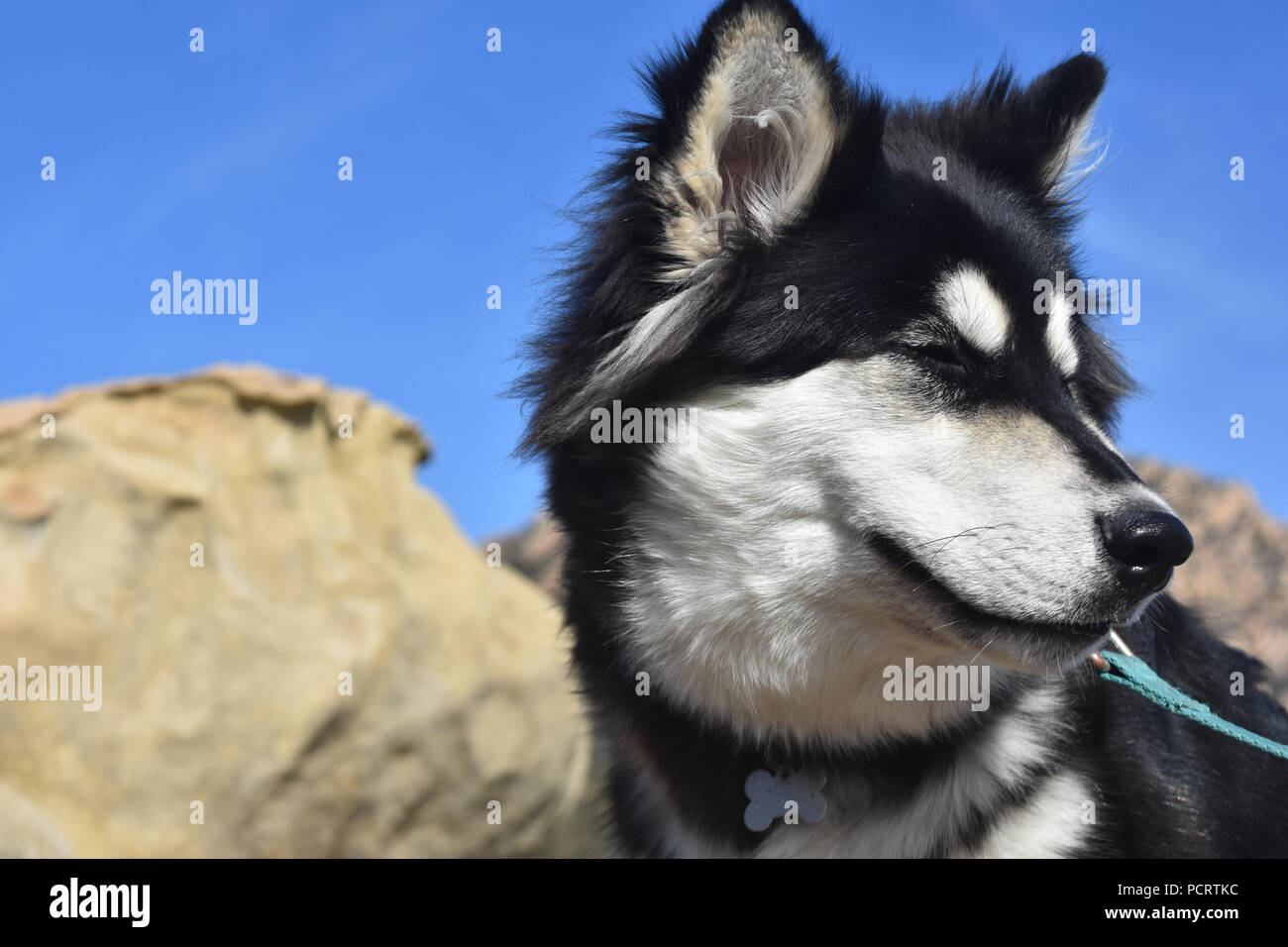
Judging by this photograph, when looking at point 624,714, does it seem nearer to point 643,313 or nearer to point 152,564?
point 643,313

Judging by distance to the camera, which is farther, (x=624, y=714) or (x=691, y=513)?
(x=624, y=714)

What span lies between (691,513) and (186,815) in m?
5.27

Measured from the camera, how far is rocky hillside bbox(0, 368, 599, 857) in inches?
254

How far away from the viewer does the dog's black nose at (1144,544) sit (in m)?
2.46

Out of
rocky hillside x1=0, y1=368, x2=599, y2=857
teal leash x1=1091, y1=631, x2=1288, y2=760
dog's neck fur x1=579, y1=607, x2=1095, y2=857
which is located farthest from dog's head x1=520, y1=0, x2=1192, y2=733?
rocky hillside x1=0, y1=368, x2=599, y2=857

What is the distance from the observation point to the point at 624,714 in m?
3.14

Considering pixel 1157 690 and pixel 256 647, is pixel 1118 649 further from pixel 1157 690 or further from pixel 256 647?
pixel 256 647

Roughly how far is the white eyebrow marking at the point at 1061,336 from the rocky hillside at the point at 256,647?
12.3 feet

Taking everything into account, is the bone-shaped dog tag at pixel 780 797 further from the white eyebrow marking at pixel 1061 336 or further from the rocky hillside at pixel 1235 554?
the rocky hillside at pixel 1235 554

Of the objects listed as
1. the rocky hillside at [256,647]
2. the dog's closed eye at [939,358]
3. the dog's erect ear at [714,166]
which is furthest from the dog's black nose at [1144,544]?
the rocky hillside at [256,647]

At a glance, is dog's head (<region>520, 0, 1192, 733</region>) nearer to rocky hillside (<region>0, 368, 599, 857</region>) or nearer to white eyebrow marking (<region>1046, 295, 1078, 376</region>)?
white eyebrow marking (<region>1046, 295, 1078, 376</region>)

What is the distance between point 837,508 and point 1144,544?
0.73m

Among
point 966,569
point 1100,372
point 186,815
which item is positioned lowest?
point 186,815
